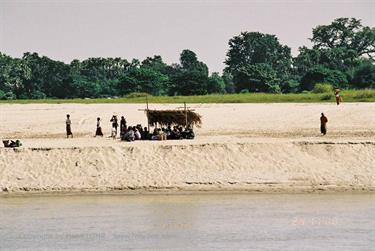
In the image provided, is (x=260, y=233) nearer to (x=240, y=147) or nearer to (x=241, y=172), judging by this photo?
(x=241, y=172)

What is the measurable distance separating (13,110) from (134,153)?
1532cm

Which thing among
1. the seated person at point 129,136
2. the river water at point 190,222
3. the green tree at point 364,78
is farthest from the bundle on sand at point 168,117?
the green tree at point 364,78

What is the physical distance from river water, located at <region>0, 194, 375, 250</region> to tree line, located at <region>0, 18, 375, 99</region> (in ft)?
151

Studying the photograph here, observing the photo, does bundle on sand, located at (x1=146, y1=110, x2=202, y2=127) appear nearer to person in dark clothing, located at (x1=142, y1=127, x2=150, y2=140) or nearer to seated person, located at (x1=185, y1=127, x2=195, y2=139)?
seated person, located at (x1=185, y1=127, x2=195, y2=139)

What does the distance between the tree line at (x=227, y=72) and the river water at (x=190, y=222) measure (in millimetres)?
46082

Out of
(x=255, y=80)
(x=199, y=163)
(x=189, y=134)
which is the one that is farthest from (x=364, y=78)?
(x=199, y=163)

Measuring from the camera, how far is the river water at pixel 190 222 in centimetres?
1939

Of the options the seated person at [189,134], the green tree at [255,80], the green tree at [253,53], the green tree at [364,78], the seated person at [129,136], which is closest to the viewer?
the seated person at [129,136]

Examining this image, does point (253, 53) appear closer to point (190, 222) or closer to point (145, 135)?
point (145, 135)

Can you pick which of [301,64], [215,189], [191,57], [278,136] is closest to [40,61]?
[191,57]

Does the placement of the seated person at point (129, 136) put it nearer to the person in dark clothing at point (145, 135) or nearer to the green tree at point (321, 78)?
the person in dark clothing at point (145, 135)

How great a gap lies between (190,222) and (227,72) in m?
85.0

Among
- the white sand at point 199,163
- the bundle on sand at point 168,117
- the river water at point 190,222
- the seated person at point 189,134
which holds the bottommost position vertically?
the river water at point 190,222

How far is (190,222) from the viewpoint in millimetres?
21750
